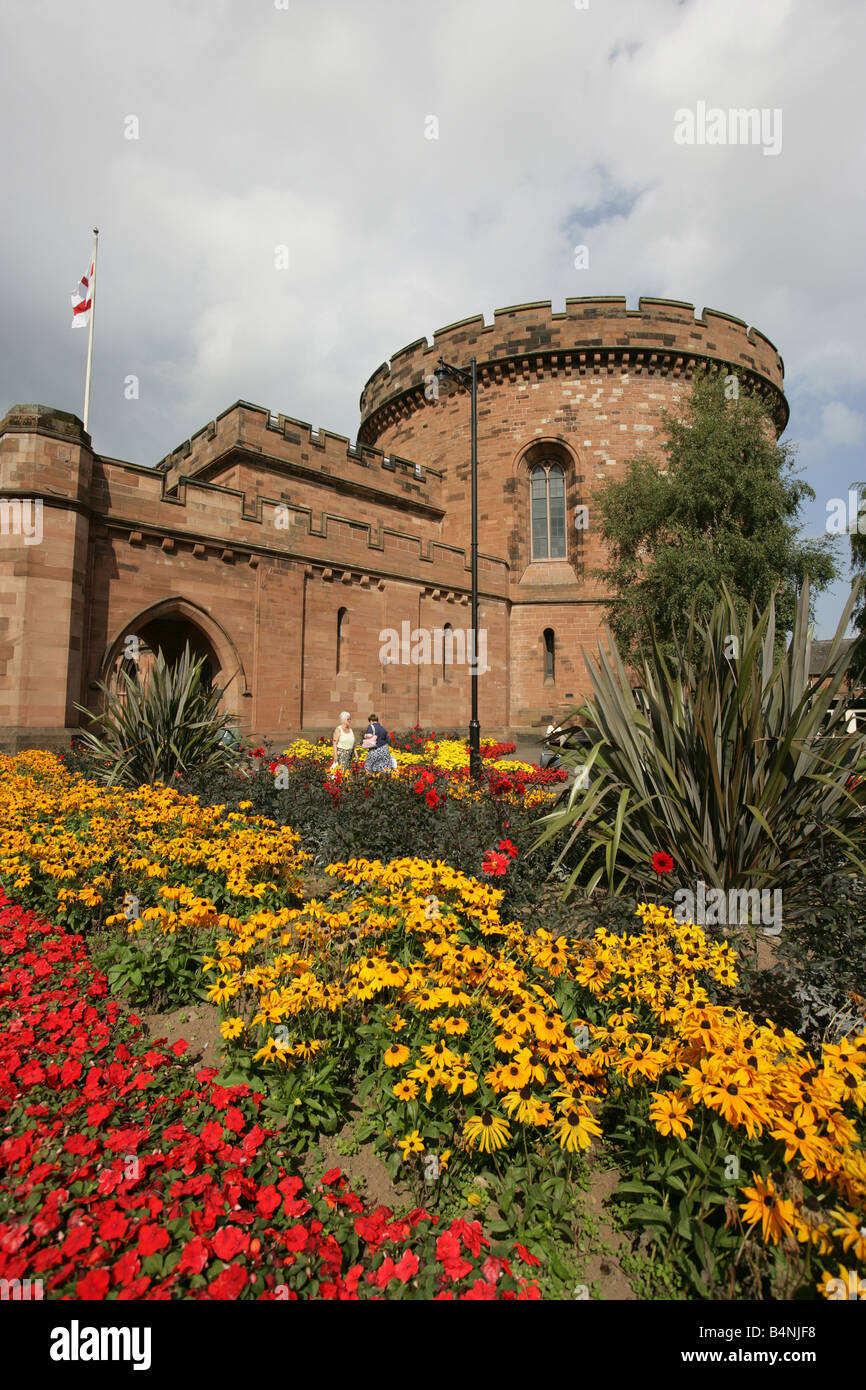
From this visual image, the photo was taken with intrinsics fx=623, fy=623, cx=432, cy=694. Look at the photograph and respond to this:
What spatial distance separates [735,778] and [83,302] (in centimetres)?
1747

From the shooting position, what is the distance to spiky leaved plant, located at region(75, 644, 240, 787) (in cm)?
768

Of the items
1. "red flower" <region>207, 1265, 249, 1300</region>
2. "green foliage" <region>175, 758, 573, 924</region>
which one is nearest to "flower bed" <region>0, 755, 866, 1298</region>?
"red flower" <region>207, 1265, 249, 1300</region>

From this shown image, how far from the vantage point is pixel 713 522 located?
16.6 metres

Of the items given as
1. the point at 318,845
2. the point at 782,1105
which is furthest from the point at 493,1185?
the point at 318,845

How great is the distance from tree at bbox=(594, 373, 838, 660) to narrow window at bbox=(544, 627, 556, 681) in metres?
4.19

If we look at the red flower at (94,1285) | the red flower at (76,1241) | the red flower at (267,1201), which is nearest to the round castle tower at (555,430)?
the red flower at (267,1201)

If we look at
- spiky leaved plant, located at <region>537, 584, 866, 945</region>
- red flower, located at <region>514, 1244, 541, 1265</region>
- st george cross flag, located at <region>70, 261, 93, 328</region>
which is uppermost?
st george cross flag, located at <region>70, 261, 93, 328</region>

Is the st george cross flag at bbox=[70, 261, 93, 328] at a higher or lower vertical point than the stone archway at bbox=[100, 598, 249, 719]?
higher

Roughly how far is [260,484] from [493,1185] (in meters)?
16.7

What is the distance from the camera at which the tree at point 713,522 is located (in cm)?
1586

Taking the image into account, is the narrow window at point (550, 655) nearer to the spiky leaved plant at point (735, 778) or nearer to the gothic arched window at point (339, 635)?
the gothic arched window at point (339, 635)

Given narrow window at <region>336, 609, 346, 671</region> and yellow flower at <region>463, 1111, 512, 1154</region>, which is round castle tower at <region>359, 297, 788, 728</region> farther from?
yellow flower at <region>463, 1111, 512, 1154</region>

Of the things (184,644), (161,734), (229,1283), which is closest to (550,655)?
(184,644)

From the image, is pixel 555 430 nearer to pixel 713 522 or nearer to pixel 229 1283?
pixel 713 522
